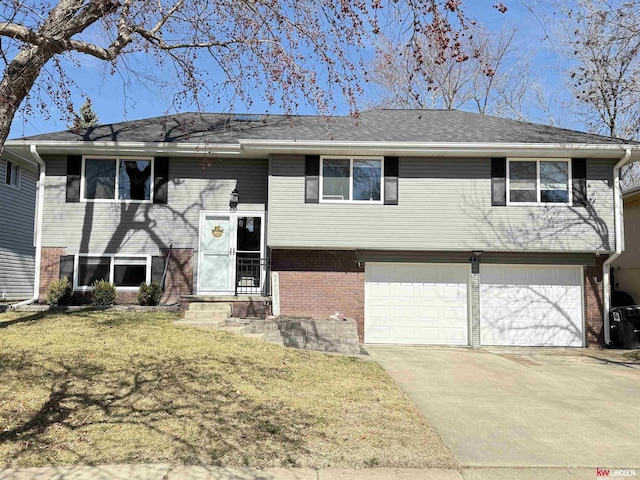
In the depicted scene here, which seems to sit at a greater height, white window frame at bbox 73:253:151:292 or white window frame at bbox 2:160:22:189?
white window frame at bbox 2:160:22:189

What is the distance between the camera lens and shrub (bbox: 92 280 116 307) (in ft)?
38.9

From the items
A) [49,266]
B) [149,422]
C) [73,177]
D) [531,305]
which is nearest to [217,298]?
[49,266]

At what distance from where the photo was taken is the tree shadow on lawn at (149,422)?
4594 mm

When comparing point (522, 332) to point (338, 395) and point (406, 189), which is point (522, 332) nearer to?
point (406, 189)

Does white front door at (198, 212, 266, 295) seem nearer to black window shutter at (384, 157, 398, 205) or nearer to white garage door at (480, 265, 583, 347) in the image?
black window shutter at (384, 157, 398, 205)

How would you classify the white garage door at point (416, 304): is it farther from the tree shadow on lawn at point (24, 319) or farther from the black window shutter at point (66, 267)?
the black window shutter at point (66, 267)

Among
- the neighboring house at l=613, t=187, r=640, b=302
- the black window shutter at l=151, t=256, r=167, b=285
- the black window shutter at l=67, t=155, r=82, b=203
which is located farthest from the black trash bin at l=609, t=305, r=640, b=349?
the black window shutter at l=67, t=155, r=82, b=203

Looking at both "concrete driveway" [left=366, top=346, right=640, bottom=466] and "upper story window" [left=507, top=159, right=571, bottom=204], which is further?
"upper story window" [left=507, top=159, right=571, bottom=204]

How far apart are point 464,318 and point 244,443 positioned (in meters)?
8.83

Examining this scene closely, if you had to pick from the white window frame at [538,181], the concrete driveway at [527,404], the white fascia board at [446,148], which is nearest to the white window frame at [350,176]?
the white fascia board at [446,148]

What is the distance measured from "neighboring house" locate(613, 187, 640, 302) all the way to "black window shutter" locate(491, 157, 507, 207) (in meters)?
4.63

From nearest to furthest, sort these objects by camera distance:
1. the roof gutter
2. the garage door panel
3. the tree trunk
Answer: the tree trunk, the roof gutter, the garage door panel

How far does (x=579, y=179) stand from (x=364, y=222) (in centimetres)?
535

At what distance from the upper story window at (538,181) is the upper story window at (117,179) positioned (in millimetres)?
9156
